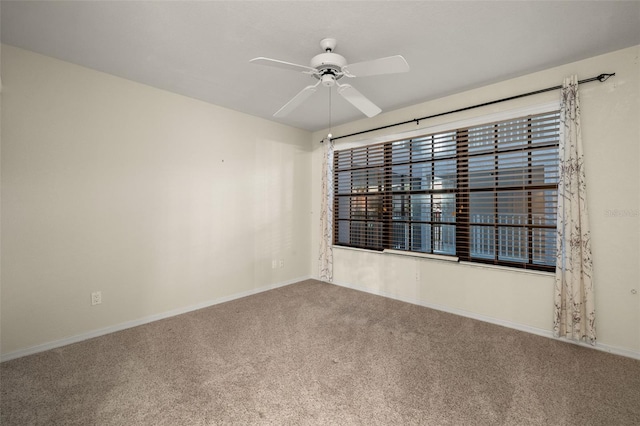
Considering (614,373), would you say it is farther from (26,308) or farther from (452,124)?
(26,308)

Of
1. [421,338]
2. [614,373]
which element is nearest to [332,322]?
[421,338]

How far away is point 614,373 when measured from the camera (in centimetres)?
216

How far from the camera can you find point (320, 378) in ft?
6.88

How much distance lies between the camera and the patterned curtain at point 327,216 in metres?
4.70

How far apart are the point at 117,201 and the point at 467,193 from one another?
3.92 metres

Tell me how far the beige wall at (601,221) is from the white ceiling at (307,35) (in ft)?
0.63

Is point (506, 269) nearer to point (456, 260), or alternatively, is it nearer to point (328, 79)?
point (456, 260)

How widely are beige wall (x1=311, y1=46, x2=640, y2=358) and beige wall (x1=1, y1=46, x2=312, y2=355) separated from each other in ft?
9.34

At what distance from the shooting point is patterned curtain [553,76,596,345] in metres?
2.52

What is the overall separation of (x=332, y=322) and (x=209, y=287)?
170 centimetres

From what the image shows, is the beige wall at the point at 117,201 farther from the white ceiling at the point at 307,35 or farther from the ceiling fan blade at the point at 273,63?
the ceiling fan blade at the point at 273,63

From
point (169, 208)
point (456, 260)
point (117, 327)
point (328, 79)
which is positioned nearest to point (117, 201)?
point (169, 208)

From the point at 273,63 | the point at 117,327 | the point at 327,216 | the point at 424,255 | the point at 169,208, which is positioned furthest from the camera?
the point at 327,216

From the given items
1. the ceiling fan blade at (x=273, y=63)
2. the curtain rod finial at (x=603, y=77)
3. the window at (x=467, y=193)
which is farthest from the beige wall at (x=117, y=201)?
the curtain rod finial at (x=603, y=77)
